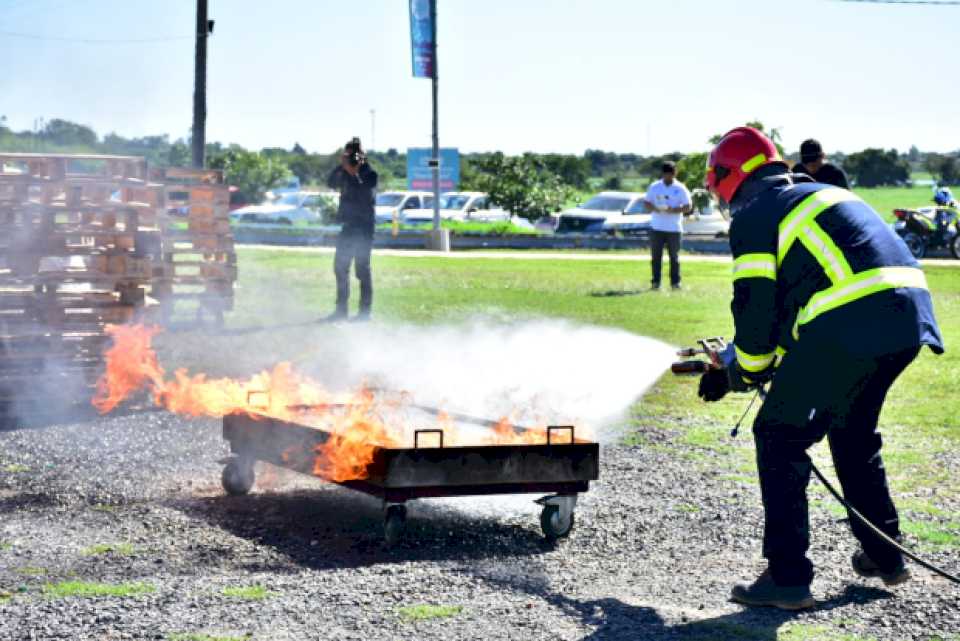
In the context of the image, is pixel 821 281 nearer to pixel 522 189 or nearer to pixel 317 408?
pixel 317 408

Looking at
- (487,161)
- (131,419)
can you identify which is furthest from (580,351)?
(487,161)

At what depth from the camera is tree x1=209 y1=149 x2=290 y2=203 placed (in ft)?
230

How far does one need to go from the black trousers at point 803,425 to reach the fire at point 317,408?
1.70 metres

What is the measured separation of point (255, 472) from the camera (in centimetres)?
857

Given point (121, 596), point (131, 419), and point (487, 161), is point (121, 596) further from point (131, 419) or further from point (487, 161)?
point (487, 161)

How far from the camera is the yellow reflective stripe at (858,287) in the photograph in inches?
228

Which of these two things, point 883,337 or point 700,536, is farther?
point 700,536

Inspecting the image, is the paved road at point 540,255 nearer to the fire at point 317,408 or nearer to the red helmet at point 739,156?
the fire at point 317,408

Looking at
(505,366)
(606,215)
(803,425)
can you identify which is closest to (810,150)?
(505,366)

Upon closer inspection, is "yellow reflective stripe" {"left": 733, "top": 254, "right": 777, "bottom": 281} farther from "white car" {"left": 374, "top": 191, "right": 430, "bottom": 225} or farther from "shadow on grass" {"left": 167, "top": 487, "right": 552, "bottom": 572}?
"white car" {"left": 374, "top": 191, "right": 430, "bottom": 225}

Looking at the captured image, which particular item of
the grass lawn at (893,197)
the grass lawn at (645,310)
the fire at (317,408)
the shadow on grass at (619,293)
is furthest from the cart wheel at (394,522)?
the grass lawn at (893,197)

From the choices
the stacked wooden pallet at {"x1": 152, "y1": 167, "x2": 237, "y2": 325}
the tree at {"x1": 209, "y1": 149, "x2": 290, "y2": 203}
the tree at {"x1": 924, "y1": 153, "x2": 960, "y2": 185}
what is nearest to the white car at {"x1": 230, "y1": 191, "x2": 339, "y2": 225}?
the tree at {"x1": 209, "y1": 149, "x2": 290, "y2": 203}

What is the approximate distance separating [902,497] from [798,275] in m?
2.82

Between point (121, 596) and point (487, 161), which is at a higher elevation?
point (487, 161)
